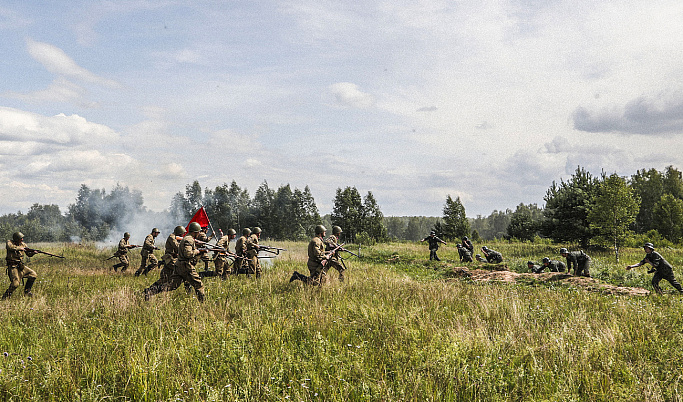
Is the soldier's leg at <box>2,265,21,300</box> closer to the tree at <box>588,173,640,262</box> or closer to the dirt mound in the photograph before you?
the dirt mound

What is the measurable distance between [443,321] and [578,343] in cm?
185

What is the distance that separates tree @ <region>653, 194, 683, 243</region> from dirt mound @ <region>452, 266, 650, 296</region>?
4496 cm

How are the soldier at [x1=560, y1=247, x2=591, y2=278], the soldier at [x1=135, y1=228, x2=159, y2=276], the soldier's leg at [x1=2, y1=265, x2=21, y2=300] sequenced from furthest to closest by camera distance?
the soldier at [x1=135, y1=228, x2=159, y2=276] → the soldier at [x1=560, y1=247, x2=591, y2=278] → the soldier's leg at [x1=2, y1=265, x2=21, y2=300]

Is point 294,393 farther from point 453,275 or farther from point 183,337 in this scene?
point 453,275

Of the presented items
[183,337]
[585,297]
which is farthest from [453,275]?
[183,337]

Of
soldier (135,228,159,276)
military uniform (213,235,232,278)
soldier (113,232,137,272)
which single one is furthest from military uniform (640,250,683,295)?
soldier (113,232,137,272)

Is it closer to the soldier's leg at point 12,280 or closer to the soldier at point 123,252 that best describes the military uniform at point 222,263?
the soldier at point 123,252

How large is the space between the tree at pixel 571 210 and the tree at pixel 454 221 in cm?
2510

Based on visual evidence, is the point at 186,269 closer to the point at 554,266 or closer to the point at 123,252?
the point at 123,252

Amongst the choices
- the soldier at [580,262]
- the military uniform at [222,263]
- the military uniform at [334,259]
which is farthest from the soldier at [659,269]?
the military uniform at [222,263]

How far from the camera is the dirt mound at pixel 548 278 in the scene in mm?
9742

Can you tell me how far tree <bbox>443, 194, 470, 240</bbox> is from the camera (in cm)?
5394

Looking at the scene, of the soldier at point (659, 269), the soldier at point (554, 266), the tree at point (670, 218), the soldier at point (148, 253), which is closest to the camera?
the soldier at point (659, 269)

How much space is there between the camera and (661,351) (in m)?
4.91
